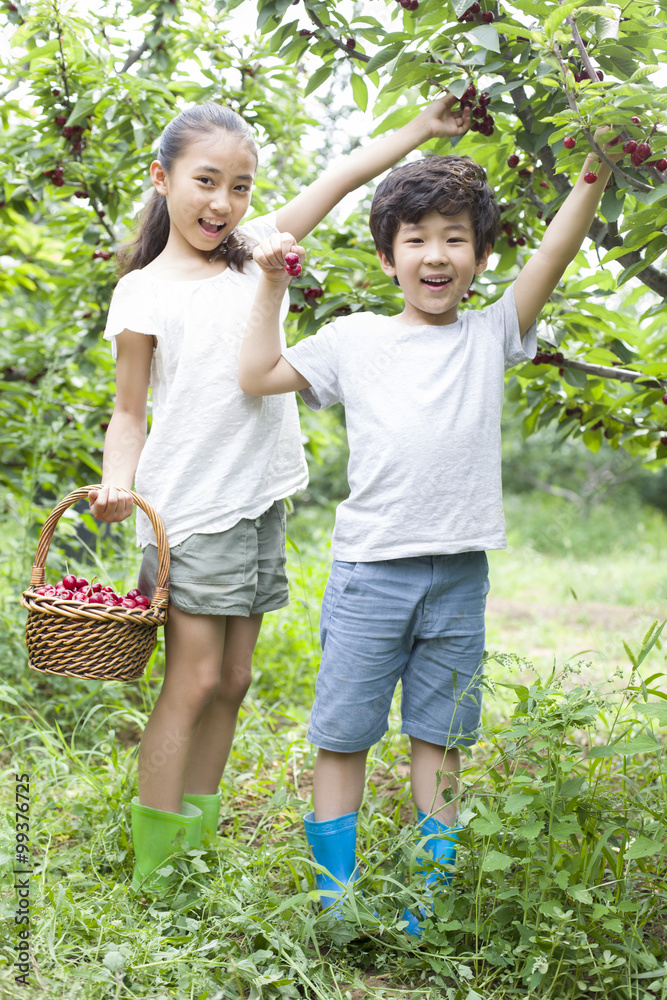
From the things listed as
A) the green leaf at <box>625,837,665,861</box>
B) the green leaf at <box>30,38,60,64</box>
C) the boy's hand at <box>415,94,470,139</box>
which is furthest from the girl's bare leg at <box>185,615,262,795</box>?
the green leaf at <box>30,38,60,64</box>

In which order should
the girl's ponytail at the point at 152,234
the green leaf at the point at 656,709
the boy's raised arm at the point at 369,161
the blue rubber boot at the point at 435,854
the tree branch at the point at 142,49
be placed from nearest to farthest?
the green leaf at the point at 656,709, the blue rubber boot at the point at 435,854, the boy's raised arm at the point at 369,161, the girl's ponytail at the point at 152,234, the tree branch at the point at 142,49

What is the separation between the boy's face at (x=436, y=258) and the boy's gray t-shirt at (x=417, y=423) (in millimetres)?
68

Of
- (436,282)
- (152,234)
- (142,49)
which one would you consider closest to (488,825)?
(436,282)

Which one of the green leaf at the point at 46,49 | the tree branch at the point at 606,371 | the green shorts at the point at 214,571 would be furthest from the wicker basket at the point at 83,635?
the green leaf at the point at 46,49

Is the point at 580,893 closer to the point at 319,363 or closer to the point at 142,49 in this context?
the point at 319,363

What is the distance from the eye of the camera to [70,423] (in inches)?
120

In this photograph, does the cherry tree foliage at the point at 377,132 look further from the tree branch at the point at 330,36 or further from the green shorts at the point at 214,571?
the green shorts at the point at 214,571

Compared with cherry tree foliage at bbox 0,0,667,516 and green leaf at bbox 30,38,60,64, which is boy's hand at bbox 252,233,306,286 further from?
green leaf at bbox 30,38,60,64

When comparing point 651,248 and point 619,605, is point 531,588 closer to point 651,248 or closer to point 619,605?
point 619,605

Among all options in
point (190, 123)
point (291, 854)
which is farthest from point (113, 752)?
point (190, 123)

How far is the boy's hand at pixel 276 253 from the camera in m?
1.43

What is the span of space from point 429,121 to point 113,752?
65.9 inches

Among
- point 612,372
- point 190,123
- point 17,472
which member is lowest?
point 17,472

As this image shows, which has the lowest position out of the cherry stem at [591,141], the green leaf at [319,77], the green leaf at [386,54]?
the cherry stem at [591,141]
